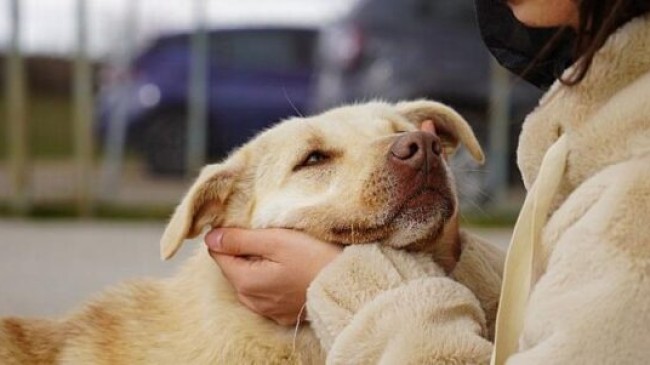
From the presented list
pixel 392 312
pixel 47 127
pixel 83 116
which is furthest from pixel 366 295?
pixel 47 127

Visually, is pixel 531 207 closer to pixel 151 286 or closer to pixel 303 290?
pixel 303 290

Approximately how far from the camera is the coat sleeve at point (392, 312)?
6.56ft

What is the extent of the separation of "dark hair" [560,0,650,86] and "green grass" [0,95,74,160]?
9.73m

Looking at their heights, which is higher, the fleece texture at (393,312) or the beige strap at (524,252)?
the beige strap at (524,252)

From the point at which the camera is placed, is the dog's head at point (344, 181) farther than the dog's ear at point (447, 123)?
No

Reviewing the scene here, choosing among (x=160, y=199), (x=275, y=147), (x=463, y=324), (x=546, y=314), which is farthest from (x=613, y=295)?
(x=160, y=199)

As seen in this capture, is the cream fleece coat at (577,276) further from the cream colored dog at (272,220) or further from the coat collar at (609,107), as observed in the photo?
the cream colored dog at (272,220)

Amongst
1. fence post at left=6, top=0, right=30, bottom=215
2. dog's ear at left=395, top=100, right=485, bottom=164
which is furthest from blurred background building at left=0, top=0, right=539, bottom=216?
dog's ear at left=395, top=100, right=485, bottom=164

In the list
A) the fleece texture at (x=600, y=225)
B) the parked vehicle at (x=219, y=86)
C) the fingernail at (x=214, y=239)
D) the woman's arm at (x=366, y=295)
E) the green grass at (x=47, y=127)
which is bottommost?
the green grass at (x=47, y=127)

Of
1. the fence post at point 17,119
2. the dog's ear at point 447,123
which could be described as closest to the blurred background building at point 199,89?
the fence post at point 17,119

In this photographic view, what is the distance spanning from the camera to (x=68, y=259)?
24.3ft

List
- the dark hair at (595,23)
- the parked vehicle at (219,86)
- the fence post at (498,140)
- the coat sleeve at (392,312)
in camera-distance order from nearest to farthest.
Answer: the dark hair at (595,23)
the coat sleeve at (392,312)
the fence post at (498,140)
the parked vehicle at (219,86)

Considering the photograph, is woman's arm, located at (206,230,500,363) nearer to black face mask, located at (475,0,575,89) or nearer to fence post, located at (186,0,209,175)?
black face mask, located at (475,0,575,89)

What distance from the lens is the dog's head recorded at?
2463 millimetres
